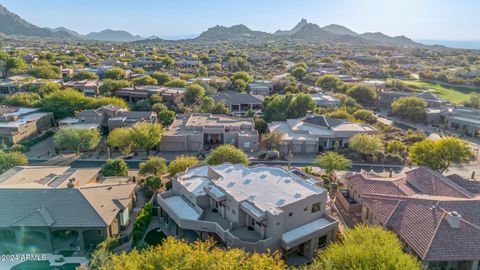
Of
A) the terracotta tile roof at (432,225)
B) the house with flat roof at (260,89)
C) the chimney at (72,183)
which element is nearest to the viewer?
the terracotta tile roof at (432,225)

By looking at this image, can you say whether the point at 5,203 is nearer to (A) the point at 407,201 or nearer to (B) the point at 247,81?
(A) the point at 407,201

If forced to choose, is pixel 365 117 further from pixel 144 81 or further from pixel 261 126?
pixel 144 81

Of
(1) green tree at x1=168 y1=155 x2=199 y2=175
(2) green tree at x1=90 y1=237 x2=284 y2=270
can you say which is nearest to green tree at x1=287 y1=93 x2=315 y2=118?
(1) green tree at x1=168 y1=155 x2=199 y2=175

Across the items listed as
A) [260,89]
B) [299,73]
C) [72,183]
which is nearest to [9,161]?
[72,183]

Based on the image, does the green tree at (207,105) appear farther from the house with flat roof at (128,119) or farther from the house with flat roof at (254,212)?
the house with flat roof at (254,212)

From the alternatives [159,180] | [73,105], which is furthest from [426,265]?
[73,105]

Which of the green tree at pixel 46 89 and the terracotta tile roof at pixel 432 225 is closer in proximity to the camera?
the terracotta tile roof at pixel 432 225

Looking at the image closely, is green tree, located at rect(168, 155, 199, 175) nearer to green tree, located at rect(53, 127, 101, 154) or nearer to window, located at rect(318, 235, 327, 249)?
window, located at rect(318, 235, 327, 249)

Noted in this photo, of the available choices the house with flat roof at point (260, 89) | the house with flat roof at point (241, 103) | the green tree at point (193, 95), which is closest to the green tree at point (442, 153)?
the house with flat roof at point (241, 103)
